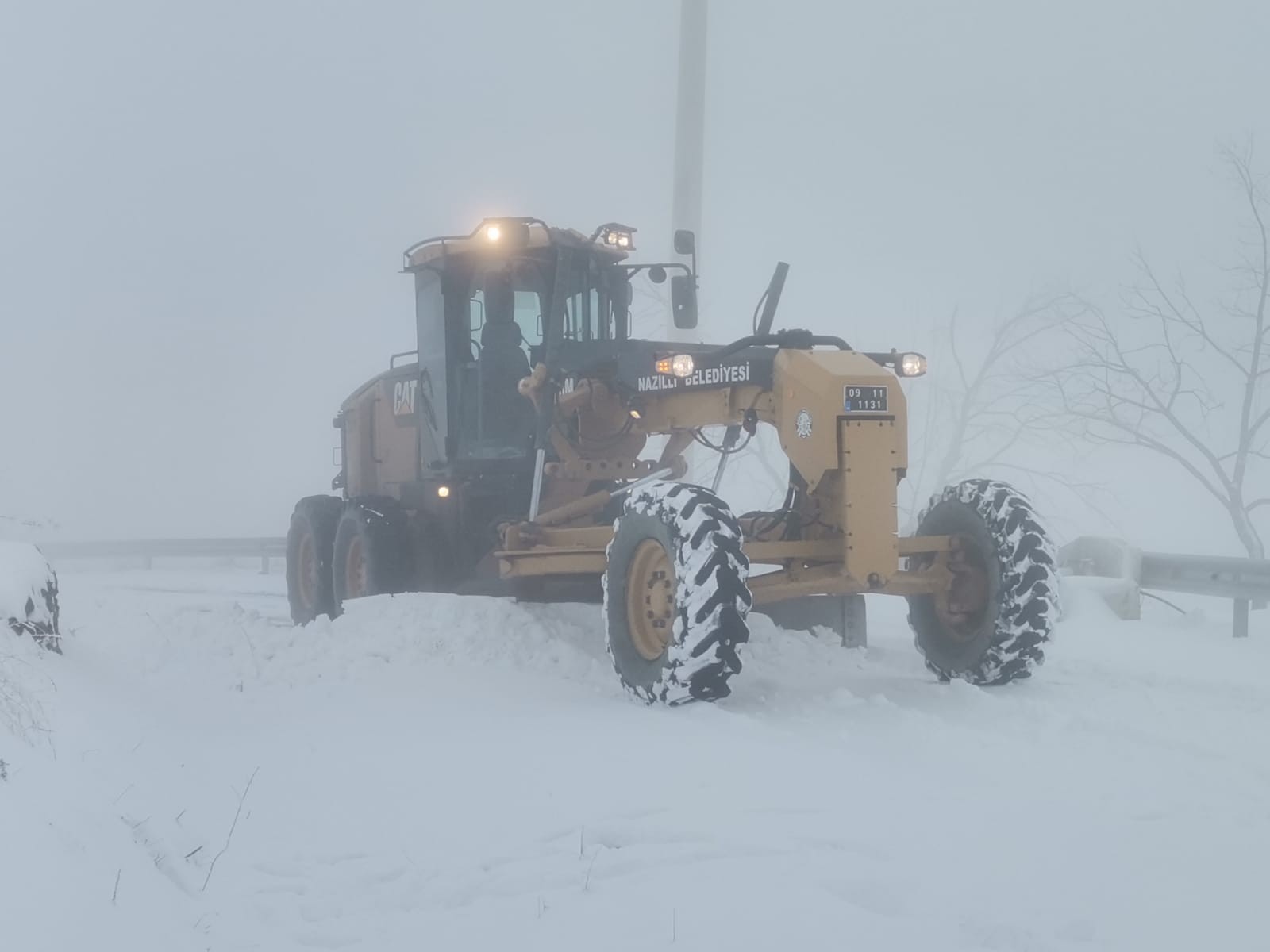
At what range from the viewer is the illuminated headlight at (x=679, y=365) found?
7156mm

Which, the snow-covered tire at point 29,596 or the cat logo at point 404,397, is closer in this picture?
the snow-covered tire at point 29,596

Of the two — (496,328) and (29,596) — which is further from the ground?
(496,328)

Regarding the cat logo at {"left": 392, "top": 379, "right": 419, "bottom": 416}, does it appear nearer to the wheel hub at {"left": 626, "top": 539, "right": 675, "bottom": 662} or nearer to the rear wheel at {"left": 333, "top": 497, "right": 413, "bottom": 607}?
the rear wheel at {"left": 333, "top": 497, "right": 413, "bottom": 607}

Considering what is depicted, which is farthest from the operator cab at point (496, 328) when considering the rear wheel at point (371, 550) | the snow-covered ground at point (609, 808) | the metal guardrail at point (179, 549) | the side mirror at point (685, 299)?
the metal guardrail at point (179, 549)

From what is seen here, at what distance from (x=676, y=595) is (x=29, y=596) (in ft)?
10.7

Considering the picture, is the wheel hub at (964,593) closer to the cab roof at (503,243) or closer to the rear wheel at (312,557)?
the cab roof at (503,243)

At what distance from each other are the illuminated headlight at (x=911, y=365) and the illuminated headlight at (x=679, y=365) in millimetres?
1221

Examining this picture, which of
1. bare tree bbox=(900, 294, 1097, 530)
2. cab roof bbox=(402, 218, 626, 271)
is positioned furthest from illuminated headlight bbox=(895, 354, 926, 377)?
bare tree bbox=(900, 294, 1097, 530)

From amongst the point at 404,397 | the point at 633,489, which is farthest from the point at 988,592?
the point at 404,397

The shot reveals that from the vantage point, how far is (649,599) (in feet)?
22.7

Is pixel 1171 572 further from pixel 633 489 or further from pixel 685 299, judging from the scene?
pixel 633 489

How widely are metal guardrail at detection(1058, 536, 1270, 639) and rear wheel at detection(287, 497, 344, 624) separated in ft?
21.8

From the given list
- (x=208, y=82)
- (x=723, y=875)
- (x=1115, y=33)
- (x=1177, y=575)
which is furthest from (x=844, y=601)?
(x=208, y=82)

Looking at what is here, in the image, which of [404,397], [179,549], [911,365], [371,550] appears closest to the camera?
[911,365]
